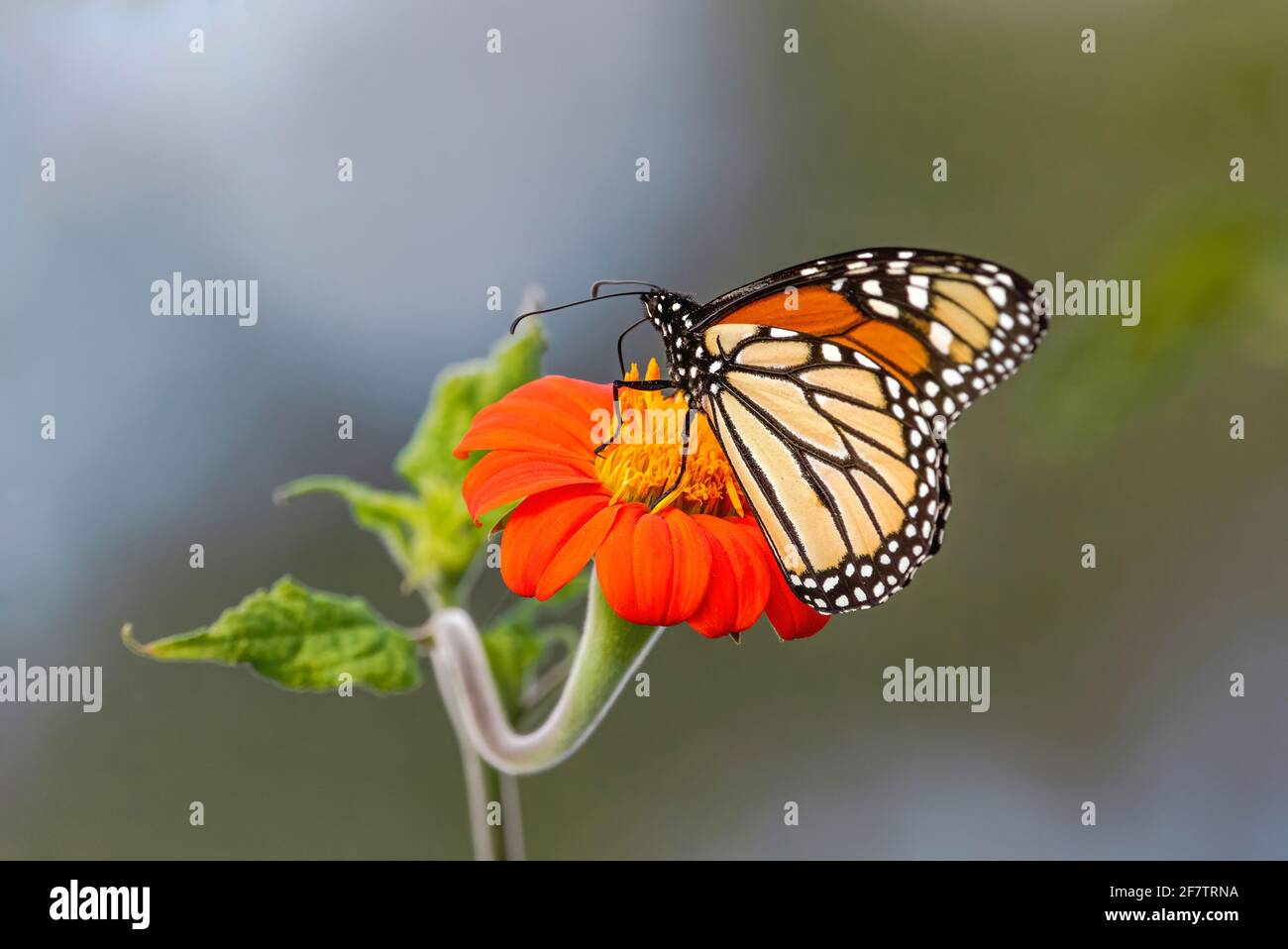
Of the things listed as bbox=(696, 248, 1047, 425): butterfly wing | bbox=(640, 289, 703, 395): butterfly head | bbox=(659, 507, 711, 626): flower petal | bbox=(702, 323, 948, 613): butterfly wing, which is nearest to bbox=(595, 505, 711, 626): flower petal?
bbox=(659, 507, 711, 626): flower petal

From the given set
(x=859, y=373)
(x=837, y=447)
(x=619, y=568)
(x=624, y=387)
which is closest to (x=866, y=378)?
Answer: (x=859, y=373)

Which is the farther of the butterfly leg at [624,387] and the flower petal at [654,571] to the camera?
the butterfly leg at [624,387]

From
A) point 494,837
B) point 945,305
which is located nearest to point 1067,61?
point 945,305

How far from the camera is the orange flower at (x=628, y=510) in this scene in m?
1.15

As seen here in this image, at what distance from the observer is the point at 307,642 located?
4.35 feet

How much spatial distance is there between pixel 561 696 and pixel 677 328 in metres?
0.65

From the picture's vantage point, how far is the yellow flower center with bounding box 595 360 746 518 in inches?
52.1

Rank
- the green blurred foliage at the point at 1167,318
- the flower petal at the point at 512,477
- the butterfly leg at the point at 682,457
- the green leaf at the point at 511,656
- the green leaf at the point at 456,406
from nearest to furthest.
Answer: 1. the green blurred foliage at the point at 1167,318
2. the flower petal at the point at 512,477
3. the butterfly leg at the point at 682,457
4. the green leaf at the point at 511,656
5. the green leaf at the point at 456,406

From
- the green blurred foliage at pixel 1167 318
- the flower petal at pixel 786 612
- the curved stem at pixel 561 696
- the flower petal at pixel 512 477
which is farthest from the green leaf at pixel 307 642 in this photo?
the green blurred foliage at pixel 1167 318

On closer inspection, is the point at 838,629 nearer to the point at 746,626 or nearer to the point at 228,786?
the point at 228,786

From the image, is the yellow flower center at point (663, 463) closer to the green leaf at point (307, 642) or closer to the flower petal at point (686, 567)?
the flower petal at point (686, 567)

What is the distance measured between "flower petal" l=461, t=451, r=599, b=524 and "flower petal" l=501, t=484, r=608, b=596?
2 centimetres

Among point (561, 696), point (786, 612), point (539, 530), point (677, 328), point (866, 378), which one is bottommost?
point (561, 696)

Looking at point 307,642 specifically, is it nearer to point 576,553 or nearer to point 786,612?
point 576,553
